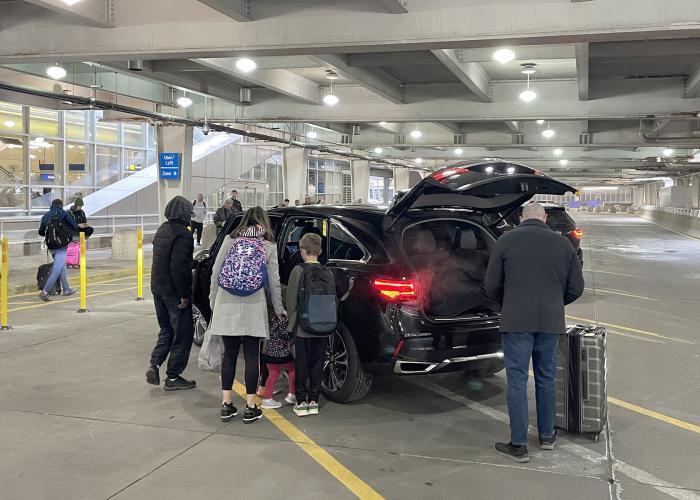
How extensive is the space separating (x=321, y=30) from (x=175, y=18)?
7.79ft

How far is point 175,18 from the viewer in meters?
9.96

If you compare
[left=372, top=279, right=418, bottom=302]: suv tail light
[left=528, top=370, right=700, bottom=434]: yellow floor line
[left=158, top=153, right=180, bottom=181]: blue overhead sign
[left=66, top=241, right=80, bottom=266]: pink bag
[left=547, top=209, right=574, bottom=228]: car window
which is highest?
[left=158, top=153, right=180, bottom=181]: blue overhead sign

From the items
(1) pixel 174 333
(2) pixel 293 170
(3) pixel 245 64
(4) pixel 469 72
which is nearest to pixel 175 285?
(1) pixel 174 333

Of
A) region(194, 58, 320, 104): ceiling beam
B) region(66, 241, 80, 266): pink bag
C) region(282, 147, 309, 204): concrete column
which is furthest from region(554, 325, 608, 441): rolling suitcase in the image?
region(282, 147, 309, 204): concrete column

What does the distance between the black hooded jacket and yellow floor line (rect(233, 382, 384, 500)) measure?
1.44 m

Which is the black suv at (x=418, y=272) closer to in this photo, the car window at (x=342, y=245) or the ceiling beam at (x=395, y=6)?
the car window at (x=342, y=245)

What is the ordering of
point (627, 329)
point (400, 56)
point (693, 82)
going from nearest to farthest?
point (627, 329) → point (400, 56) → point (693, 82)

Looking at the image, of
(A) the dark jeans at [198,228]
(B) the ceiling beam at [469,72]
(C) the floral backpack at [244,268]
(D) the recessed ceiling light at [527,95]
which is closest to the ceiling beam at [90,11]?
(B) the ceiling beam at [469,72]

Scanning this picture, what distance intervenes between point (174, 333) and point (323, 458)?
2354 mm

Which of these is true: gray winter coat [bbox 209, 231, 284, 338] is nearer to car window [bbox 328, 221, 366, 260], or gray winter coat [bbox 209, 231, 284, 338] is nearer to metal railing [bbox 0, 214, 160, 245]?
car window [bbox 328, 221, 366, 260]

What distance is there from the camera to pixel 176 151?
797 inches

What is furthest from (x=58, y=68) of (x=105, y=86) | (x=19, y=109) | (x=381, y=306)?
(x=381, y=306)

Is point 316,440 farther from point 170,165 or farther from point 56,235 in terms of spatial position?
point 170,165

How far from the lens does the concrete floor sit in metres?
4.13
